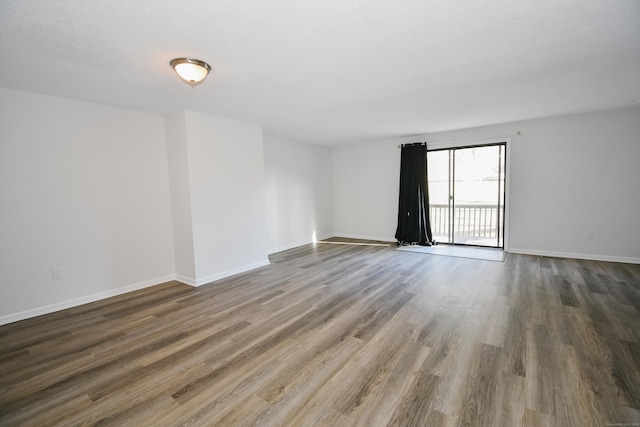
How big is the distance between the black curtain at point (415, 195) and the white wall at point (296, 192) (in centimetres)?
197

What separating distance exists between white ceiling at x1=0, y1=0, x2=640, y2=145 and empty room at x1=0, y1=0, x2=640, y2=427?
0.02 meters

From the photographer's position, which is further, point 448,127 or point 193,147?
point 448,127

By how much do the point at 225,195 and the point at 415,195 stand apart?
3.86m

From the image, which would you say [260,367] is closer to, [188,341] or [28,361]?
[188,341]

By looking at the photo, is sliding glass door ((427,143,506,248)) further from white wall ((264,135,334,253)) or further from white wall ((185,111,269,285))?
white wall ((185,111,269,285))

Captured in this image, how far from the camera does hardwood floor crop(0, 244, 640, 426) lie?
159cm

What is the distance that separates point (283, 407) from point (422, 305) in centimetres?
188

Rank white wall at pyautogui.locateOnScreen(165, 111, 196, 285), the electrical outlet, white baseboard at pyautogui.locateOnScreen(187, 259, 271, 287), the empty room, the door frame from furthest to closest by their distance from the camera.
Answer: the door frame, white baseboard at pyautogui.locateOnScreen(187, 259, 271, 287), white wall at pyautogui.locateOnScreen(165, 111, 196, 285), the electrical outlet, the empty room

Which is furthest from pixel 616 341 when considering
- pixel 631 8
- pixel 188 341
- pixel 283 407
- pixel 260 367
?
pixel 188 341

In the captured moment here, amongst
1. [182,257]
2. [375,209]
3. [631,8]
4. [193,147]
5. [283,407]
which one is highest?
[631,8]

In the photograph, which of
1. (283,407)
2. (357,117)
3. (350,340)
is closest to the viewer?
(283,407)

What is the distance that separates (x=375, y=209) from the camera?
6707 mm

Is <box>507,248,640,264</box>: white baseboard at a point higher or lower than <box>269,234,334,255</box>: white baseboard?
lower

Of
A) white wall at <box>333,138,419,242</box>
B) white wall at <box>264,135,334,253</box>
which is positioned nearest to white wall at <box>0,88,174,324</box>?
white wall at <box>264,135,334,253</box>
